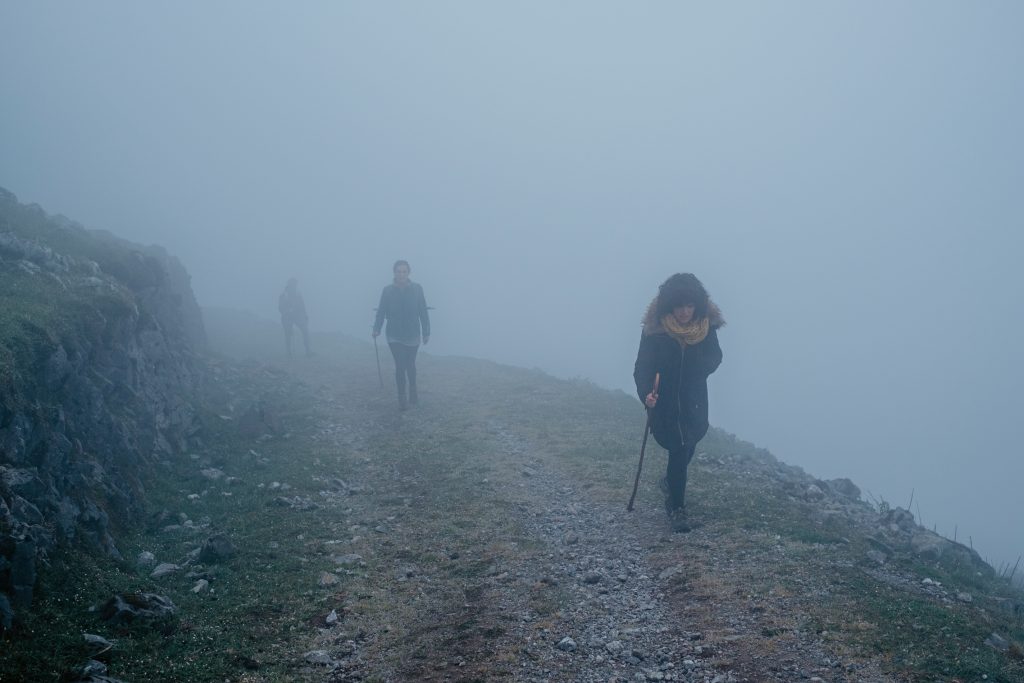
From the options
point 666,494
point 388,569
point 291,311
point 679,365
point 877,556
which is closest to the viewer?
point 877,556

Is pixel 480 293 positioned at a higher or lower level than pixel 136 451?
higher

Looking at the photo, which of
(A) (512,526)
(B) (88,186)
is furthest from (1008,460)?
(B) (88,186)

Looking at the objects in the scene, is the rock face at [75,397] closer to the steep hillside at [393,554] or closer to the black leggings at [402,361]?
the steep hillside at [393,554]

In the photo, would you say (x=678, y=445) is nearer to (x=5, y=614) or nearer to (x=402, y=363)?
(x=5, y=614)

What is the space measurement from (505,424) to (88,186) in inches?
4811

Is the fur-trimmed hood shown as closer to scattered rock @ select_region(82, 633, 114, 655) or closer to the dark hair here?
the dark hair

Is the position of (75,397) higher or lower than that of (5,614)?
higher

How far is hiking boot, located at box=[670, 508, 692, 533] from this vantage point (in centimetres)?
1069

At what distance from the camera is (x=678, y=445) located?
1102cm

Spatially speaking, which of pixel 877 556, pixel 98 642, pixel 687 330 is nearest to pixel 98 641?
pixel 98 642

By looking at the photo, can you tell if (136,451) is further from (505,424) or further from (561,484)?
(505,424)

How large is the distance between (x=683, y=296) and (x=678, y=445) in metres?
2.50

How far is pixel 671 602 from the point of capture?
8.29 metres

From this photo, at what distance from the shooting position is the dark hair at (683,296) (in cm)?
1106
